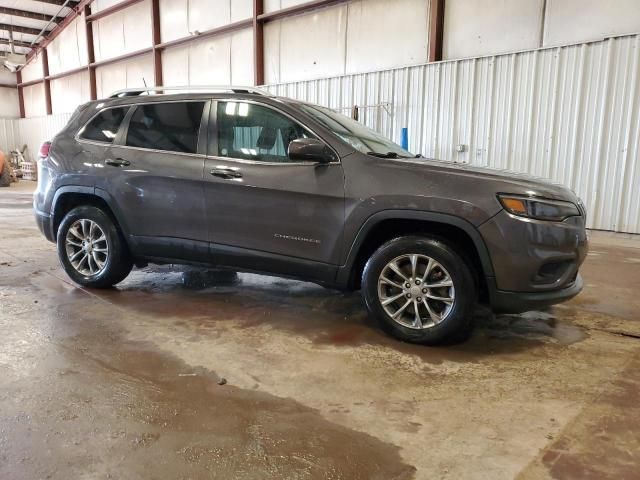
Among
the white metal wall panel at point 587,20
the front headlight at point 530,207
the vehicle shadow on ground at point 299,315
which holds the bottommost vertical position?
the vehicle shadow on ground at point 299,315

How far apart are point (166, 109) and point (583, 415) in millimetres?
3610

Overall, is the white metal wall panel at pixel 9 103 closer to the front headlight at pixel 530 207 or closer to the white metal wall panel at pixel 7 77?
the white metal wall panel at pixel 7 77

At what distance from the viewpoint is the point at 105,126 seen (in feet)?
13.6

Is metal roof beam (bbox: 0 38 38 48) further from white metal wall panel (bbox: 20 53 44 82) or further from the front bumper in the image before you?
the front bumper

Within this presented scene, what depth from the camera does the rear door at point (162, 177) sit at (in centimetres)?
367

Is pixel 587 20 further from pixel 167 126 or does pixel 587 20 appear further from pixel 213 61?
pixel 213 61

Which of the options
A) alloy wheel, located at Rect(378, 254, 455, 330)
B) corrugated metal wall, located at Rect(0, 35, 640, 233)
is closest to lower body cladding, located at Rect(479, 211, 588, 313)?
alloy wheel, located at Rect(378, 254, 455, 330)

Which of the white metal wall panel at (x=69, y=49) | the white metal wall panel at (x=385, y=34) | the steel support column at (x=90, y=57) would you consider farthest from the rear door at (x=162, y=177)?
the white metal wall panel at (x=69, y=49)

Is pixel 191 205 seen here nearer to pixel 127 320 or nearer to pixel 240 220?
pixel 240 220

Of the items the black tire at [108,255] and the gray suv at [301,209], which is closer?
the gray suv at [301,209]

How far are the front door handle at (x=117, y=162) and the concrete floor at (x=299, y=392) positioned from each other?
1147 mm

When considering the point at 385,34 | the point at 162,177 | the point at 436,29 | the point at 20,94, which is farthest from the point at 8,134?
the point at 162,177

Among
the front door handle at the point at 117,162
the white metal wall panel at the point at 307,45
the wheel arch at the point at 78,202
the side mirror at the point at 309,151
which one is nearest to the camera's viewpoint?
the side mirror at the point at 309,151

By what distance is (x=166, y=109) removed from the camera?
3.92m
